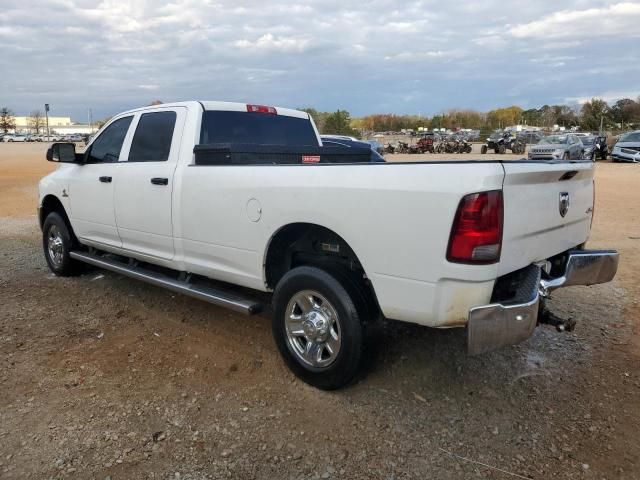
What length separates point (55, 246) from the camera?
6.48 meters

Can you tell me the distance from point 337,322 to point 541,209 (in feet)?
A: 4.64

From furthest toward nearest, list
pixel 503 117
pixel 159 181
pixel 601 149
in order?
pixel 503 117, pixel 601 149, pixel 159 181

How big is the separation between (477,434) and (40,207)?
5.75 meters

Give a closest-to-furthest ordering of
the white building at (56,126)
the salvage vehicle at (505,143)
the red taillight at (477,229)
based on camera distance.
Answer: the red taillight at (477,229)
the salvage vehicle at (505,143)
the white building at (56,126)

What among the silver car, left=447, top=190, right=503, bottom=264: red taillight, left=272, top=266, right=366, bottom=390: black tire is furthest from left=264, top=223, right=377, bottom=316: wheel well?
the silver car

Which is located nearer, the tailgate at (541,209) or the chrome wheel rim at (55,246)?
the tailgate at (541,209)

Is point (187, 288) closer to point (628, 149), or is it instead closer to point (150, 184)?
point (150, 184)

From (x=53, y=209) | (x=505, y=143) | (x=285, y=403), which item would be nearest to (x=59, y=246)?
(x=53, y=209)

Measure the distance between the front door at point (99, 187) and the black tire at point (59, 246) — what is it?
0.85ft

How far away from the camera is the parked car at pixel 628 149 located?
28.7 m

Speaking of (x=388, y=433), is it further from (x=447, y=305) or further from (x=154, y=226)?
(x=154, y=226)

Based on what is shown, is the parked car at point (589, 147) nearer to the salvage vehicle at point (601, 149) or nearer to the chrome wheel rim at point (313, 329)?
the salvage vehicle at point (601, 149)

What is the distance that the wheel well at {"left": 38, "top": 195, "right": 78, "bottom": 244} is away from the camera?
6.25m

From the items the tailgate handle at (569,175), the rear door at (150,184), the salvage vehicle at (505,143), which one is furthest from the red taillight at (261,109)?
the salvage vehicle at (505,143)
